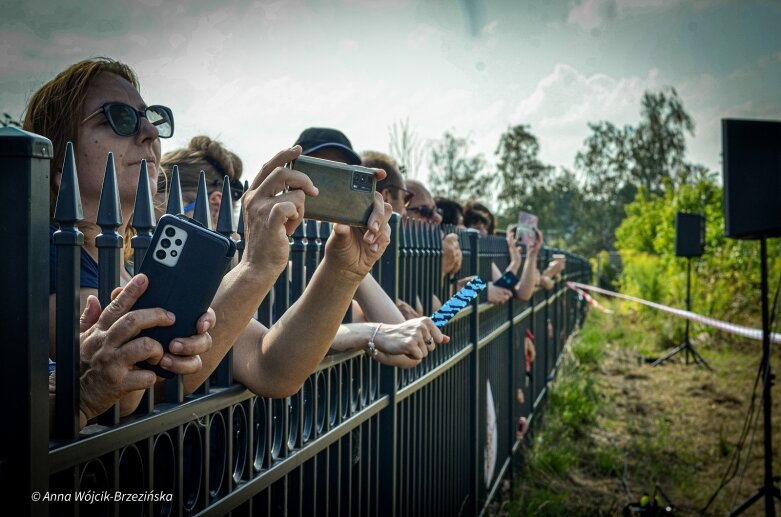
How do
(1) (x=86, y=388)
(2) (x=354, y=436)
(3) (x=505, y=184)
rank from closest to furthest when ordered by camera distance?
(1) (x=86, y=388) < (2) (x=354, y=436) < (3) (x=505, y=184)

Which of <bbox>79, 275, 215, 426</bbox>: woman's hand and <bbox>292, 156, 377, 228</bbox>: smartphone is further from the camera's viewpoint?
<bbox>292, 156, 377, 228</bbox>: smartphone

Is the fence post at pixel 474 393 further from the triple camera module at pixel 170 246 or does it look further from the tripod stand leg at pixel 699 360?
the tripod stand leg at pixel 699 360

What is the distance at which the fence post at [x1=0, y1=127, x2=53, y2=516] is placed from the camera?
1.07m

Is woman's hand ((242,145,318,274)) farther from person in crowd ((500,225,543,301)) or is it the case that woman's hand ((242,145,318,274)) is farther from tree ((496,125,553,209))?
tree ((496,125,553,209))

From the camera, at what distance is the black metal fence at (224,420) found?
109cm

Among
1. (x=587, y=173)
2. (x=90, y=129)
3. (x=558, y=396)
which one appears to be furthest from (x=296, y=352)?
(x=587, y=173)

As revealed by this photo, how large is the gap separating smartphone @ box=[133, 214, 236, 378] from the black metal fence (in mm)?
156

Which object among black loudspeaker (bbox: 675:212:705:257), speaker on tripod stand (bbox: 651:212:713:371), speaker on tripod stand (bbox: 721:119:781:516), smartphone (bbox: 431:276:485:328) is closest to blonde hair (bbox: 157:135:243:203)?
smartphone (bbox: 431:276:485:328)

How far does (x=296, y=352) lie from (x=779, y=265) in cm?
1348

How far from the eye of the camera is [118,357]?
1.17 metres

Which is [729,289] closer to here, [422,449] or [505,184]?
[422,449]

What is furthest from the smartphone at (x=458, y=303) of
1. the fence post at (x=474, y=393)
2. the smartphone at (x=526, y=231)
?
the smartphone at (x=526, y=231)

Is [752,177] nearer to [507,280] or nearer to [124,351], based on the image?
[507,280]

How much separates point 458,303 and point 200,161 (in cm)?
138
